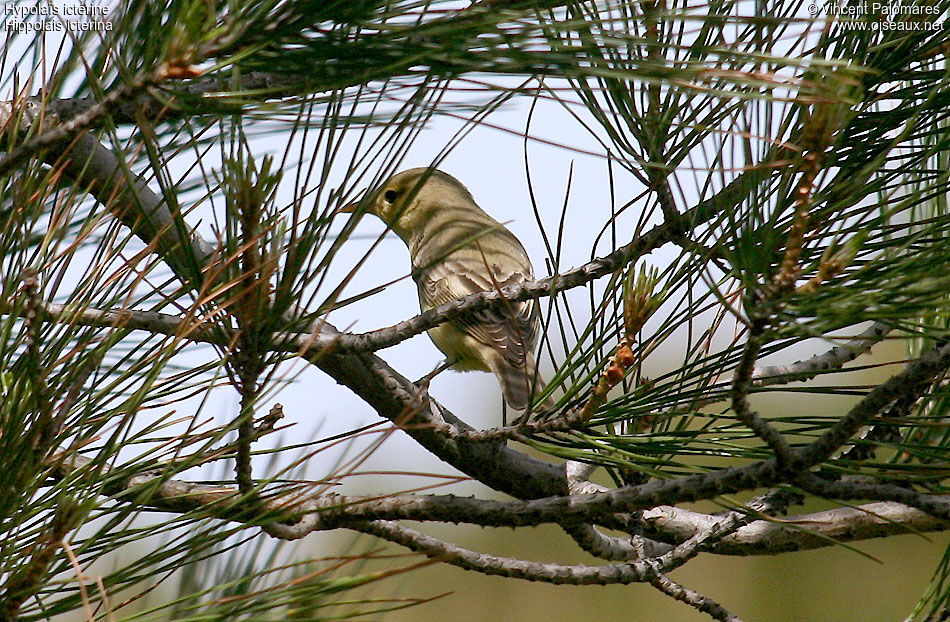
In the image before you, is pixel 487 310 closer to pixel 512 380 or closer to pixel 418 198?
pixel 512 380

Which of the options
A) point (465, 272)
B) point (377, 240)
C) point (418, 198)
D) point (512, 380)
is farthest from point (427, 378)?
point (418, 198)

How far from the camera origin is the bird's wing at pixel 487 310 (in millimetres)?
3594

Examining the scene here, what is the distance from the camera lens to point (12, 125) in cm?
138

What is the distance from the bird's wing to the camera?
3594 millimetres

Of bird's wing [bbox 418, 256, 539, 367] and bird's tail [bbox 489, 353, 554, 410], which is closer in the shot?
bird's tail [bbox 489, 353, 554, 410]

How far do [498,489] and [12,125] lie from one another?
53.3 inches

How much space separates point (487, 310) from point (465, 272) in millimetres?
1135

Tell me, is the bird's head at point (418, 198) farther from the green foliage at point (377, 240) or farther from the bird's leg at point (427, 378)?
the green foliage at point (377, 240)

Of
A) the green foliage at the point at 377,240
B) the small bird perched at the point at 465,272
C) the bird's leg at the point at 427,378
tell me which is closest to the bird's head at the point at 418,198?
the small bird perched at the point at 465,272

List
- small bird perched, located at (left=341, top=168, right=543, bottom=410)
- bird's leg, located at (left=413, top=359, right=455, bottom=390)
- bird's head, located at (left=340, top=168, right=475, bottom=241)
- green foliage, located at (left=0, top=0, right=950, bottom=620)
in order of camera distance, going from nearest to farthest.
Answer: green foliage, located at (left=0, top=0, right=950, bottom=620) < bird's leg, located at (left=413, top=359, right=455, bottom=390) < small bird perched, located at (left=341, top=168, right=543, bottom=410) < bird's head, located at (left=340, top=168, right=475, bottom=241)

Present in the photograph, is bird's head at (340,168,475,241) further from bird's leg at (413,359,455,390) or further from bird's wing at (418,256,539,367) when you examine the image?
bird's leg at (413,359,455,390)

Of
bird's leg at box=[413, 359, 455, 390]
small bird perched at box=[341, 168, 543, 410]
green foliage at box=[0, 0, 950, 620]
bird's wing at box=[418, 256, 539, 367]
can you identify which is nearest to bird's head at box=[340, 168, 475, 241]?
small bird perched at box=[341, 168, 543, 410]

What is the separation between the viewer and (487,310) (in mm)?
3203

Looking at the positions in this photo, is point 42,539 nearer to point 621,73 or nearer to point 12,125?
point 12,125
